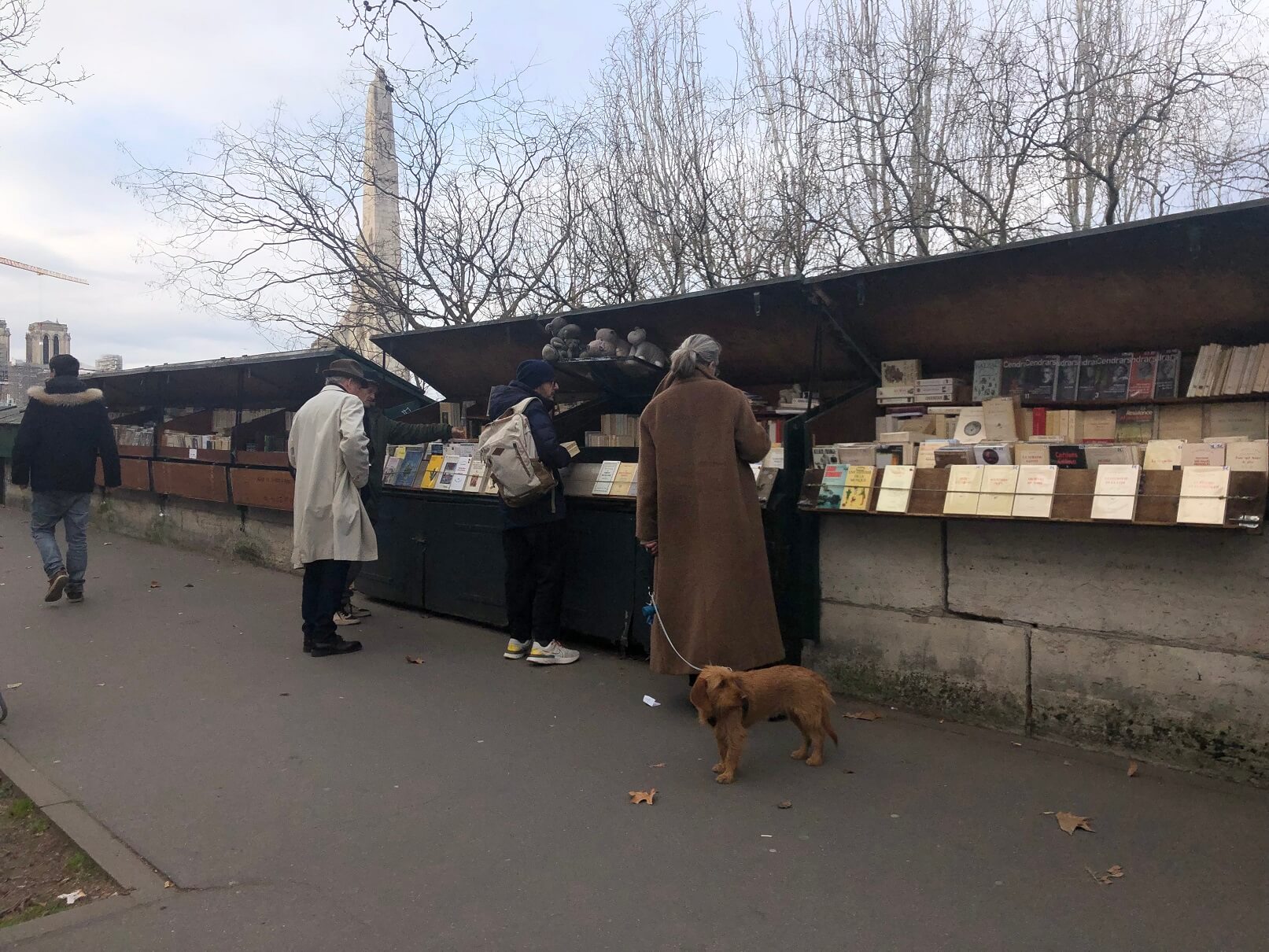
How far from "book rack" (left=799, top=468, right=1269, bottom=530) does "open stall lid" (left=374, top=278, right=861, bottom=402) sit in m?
1.12

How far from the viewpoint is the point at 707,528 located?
181 inches

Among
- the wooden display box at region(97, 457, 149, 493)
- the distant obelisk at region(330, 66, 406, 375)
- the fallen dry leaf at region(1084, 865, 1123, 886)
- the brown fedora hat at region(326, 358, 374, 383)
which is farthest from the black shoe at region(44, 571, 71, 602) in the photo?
the fallen dry leaf at region(1084, 865, 1123, 886)

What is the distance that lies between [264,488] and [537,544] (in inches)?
184

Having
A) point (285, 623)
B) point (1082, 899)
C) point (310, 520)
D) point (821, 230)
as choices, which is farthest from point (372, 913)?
point (821, 230)

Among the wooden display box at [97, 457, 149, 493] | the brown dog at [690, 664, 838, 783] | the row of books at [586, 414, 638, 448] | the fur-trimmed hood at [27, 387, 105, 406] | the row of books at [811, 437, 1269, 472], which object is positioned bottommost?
the brown dog at [690, 664, 838, 783]

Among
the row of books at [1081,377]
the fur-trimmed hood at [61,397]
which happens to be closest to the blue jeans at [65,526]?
the fur-trimmed hood at [61,397]

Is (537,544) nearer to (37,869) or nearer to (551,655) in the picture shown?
(551,655)

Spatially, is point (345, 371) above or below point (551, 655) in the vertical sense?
above

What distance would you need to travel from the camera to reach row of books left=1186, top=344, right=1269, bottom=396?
14.9ft

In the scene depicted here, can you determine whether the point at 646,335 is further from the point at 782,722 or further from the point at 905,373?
the point at 782,722

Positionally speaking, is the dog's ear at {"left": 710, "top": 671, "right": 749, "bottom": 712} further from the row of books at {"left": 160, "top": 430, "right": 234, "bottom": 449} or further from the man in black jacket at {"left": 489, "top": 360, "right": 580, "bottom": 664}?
the row of books at {"left": 160, "top": 430, "right": 234, "bottom": 449}

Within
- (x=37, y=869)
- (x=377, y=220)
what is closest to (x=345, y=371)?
(x=37, y=869)

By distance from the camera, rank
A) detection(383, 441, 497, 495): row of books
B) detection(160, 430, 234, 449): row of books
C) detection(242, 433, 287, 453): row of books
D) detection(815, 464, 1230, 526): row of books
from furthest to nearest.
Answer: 1. detection(160, 430, 234, 449): row of books
2. detection(242, 433, 287, 453): row of books
3. detection(383, 441, 497, 495): row of books
4. detection(815, 464, 1230, 526): row of books

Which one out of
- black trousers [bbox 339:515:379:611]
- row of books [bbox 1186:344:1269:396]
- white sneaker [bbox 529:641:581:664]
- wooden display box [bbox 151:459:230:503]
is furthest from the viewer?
wooden display box [bbox 151:459:230:503]
